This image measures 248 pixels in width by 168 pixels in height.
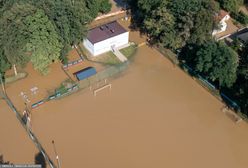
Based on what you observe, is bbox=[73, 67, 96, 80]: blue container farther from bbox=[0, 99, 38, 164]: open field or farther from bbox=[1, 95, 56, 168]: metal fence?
bbox=[0, 99, 38, 164]: open field

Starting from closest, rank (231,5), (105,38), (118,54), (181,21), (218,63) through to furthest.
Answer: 1. (218,63)
2. (181,21)
3. (105,38)
4. (118,54)
5. (231,5)

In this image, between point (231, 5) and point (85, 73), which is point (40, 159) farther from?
point (231, 5)

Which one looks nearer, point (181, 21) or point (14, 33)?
point (14, 33)

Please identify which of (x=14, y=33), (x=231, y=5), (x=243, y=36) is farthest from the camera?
(x=231, y=5)

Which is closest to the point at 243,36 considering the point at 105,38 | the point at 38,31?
the point at 105,38

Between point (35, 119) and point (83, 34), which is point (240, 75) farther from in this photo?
point (35, 119)

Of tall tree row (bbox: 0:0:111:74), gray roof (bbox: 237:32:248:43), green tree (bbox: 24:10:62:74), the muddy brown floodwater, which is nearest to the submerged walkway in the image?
the muddy brown floodwater

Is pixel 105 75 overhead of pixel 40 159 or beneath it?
overhead

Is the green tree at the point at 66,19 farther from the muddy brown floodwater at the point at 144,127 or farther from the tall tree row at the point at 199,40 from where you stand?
the tall tree row at the point at 199,40
